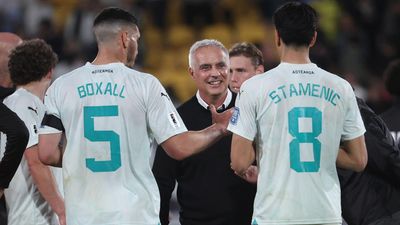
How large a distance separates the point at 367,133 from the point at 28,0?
11.0 metres

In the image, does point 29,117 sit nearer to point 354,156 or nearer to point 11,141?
point 11,141

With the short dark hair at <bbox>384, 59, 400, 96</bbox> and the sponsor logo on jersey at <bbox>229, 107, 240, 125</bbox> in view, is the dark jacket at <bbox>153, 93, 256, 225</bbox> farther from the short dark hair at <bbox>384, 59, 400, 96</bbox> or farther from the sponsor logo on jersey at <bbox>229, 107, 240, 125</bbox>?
the short dark hair at <bbox>384, 59, 400, 96</bbox>

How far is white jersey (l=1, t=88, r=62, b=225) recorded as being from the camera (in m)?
6.18

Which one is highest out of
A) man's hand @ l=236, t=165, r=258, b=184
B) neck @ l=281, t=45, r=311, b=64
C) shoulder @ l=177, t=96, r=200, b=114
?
neck @ l=281, t=45, r=311, b=64

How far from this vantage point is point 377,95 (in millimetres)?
13938

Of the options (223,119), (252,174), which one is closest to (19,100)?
(223,119)

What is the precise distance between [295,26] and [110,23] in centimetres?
116

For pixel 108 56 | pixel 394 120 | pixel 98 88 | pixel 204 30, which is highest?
pixel 108 56

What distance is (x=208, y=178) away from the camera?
633 centimetres

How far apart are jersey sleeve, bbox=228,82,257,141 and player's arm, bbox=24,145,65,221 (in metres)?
1.43

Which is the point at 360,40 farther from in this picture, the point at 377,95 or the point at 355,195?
the point at 355,195

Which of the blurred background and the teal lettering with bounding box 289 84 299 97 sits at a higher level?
the teal lettering with bounding box 289 84 299 97

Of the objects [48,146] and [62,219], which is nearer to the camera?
[48,146]

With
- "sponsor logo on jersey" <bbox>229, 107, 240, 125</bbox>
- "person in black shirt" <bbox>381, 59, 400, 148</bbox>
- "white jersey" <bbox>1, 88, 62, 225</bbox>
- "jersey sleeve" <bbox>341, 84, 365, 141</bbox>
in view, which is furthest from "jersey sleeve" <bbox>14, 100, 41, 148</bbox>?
"person in black shirt" <bbox>381, 59, 400, 148</bbox>
